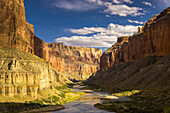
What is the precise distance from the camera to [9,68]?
49031 millimetres

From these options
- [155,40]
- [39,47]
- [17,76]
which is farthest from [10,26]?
[155,40]

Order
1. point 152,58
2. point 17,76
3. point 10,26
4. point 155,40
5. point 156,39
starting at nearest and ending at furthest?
point 17,76 → point 10,26 → point 152,58 → point 156,39 → point 155,40

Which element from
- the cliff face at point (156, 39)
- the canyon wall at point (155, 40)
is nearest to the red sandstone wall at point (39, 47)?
the canyon wall at point (155, 40)

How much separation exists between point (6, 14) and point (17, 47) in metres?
13.5

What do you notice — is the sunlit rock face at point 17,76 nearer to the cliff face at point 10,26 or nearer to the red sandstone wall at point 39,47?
the cliff face at point 10,26

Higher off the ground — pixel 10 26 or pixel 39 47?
pixel 10 26

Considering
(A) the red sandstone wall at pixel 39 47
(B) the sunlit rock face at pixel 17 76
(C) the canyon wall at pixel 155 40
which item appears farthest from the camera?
(A) the red sandstone wall at pixel 39 47

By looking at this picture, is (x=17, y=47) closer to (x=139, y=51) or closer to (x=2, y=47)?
(x=2, y=47)

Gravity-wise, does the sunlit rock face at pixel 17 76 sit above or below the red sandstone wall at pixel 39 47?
below

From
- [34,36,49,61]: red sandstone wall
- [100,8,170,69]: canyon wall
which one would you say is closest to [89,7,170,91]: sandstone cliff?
[100,8,170,69]: canyon wall

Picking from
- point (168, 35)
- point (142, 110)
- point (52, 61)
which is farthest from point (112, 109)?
point (52, 61)

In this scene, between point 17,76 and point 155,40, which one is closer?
point 17,76

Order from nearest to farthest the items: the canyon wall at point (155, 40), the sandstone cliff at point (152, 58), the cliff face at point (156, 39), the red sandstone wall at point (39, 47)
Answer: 1. the sandstone cliff at point (152, 58)
2. the cliff face at point (156, 39)
3. the canyon wall at point (155, 40)
4. the red sandstone wall at point (39, 47)

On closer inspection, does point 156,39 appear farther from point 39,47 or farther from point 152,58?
point 39,47
